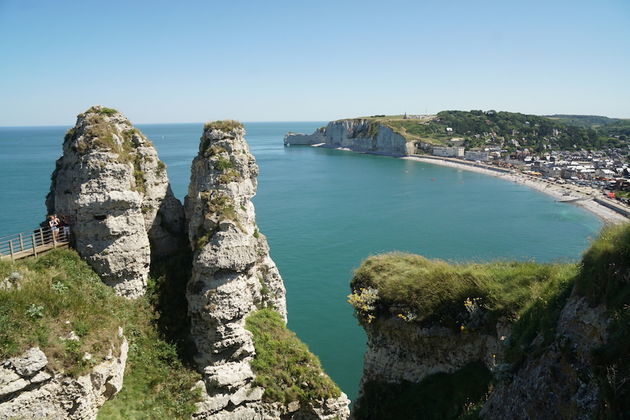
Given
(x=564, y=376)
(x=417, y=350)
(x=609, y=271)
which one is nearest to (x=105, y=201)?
(x=417, y=350)

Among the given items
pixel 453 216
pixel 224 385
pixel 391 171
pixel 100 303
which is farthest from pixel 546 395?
pixel 391 171

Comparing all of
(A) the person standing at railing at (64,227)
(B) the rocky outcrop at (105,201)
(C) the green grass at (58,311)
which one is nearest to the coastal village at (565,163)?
(B) the rocky outcrop at (105,201)

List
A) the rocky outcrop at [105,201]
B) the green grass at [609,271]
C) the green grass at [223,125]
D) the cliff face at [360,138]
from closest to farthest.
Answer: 1. the green grass at [609,271]
2. the rocky outcrop at [105,201]
3. the green grass at [223,125]
4. the cliff face at [360,138]

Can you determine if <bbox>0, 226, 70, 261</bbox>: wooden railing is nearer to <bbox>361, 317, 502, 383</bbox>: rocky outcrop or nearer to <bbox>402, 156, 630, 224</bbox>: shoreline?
<bbox>361, 317, 502, 383</bbox>: rocky outcrop

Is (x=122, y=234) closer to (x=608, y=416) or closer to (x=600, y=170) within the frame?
(x=608, y=416)

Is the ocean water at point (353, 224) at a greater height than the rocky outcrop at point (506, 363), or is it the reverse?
the rocky outcrop at point (506, 363)

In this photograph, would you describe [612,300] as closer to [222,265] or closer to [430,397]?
[430,397]

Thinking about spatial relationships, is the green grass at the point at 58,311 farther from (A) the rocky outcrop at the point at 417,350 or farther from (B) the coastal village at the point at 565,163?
(B) the coastal village at the point at 565,163
